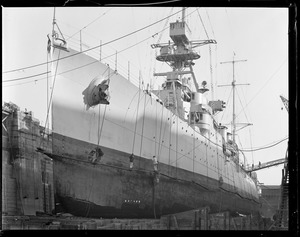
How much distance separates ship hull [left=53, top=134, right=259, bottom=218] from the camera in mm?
10312

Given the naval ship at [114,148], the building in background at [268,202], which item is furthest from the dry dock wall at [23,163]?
the building in background at [268,202]

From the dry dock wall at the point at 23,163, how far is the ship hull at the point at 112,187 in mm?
5675

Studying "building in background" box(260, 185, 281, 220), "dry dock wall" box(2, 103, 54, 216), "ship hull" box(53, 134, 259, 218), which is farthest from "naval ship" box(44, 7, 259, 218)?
"dry dock wall" box(2, 103, 54, 216)

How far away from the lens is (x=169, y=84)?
1603cm

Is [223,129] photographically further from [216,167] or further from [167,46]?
[167,46]

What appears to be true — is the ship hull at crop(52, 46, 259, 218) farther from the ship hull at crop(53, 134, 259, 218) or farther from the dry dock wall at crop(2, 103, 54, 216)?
the dry dock wall at crop(2, 103, 54, 216)

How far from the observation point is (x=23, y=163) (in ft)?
56.1

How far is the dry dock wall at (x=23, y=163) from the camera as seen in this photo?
16.3 meters

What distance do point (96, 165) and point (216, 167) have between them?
704 cm

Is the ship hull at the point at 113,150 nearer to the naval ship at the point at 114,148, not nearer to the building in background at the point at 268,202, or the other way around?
the naval ship at the point at 114,148

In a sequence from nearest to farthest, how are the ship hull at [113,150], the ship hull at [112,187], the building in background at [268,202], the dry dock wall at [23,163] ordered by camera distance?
the ship hull at [112,187] < the ship hull at [113,150] < the building in background at [268,202] < the dry dock wall at [23,163]

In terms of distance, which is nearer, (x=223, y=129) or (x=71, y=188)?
(x=71, y=188)

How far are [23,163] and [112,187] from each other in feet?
25.4
